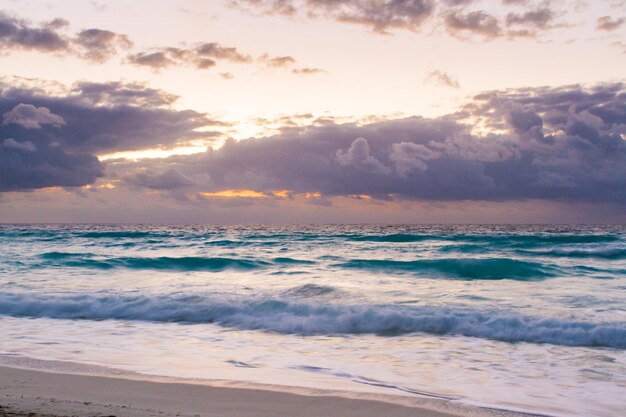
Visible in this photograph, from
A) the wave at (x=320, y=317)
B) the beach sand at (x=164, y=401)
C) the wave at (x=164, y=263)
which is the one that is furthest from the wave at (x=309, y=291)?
the wave at (x=164, y=263)

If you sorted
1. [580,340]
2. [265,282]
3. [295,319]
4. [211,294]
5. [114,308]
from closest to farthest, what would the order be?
1. [580,340]
2. [295,319]
3. [114,308]
4. [211,294]
5. [265,282]

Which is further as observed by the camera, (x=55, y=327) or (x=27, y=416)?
(x=55, y=327)

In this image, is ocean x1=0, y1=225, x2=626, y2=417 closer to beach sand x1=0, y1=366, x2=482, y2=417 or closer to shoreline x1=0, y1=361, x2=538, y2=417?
shoreline x1=0, y1=361, x2=538, y2=417

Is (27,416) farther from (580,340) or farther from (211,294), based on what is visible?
(211,294)

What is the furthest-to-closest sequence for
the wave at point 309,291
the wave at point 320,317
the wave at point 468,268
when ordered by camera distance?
the wave at point 468,268
the wave at point 309,291
the wave at point 320,317

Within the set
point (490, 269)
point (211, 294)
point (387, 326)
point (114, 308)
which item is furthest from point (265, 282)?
point (490, 269)

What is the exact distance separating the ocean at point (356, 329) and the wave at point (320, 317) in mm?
42

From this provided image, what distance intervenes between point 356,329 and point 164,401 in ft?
18.7

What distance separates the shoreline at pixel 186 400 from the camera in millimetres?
4938

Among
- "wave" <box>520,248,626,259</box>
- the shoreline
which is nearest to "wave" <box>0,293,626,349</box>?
the shoreline

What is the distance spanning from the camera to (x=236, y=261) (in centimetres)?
2525

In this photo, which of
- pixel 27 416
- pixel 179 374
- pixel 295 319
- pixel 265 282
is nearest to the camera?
pixel 27 416

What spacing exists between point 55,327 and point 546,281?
15226 millimetres

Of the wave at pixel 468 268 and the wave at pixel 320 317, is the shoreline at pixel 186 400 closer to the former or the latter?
the wave at pixel 320 317
